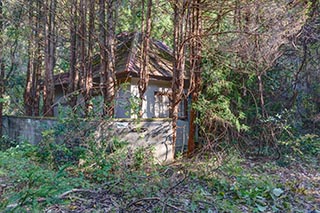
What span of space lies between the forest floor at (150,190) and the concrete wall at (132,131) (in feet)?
3.15

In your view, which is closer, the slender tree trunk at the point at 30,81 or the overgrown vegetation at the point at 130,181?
the overgrown vegetation at the point at 130,181

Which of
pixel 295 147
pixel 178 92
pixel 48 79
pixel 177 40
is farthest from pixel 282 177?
pixel 48 79

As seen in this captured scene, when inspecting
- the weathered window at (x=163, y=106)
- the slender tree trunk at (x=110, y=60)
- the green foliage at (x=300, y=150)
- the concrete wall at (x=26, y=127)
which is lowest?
the green foliage at (x=300, y=150)

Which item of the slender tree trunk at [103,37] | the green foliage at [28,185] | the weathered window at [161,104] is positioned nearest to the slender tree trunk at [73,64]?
the slender tree trunk at [103,37]

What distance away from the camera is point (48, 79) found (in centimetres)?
912

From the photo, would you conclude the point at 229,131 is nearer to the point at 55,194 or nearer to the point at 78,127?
the point at 78,127

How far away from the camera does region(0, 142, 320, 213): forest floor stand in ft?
12.3

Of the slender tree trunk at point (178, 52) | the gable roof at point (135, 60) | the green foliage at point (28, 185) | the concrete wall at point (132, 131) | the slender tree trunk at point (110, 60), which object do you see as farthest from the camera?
the gable roof at point (135, 60)

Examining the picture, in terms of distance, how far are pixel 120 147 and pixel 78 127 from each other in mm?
1083

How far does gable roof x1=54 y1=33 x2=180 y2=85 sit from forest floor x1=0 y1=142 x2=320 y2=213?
4059 millimetres

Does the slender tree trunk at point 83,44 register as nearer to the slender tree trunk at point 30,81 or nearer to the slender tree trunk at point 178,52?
the slender tree trunk at point 178,52

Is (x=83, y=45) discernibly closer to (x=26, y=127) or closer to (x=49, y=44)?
(x=49, y=44)

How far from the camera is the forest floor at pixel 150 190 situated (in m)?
3.75

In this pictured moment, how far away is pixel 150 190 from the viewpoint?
4.33 m
